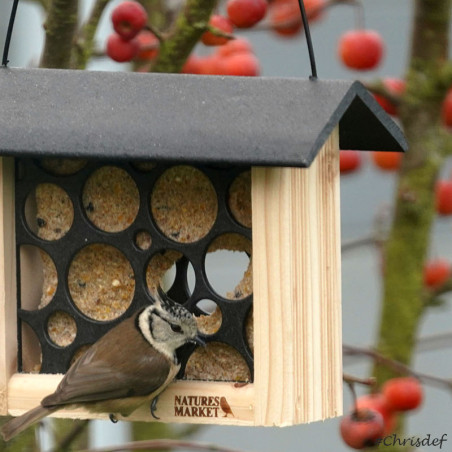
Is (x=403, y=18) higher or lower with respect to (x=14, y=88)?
higher

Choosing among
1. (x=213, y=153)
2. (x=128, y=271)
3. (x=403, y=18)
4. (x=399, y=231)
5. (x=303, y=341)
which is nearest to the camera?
(x=213, y=153)

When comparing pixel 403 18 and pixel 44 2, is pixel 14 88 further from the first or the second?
pixel 403 18

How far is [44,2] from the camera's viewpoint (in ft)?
9.84

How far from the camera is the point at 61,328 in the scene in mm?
2455

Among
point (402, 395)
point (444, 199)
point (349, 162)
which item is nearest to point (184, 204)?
point (402, 395)

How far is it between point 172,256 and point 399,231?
1294 mm

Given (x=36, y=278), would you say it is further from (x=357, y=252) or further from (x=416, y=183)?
(x=357, y=252)

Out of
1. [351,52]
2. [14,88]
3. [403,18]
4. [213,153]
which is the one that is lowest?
[213,153]

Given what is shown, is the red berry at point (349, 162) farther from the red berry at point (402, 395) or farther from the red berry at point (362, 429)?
the red berry at point (362, 429)

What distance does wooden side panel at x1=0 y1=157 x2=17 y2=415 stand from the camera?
2398mm

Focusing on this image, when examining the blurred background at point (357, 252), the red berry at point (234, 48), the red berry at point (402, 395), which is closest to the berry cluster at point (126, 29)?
the red berry at point (234, 48)

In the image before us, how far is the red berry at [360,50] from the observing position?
11.5 ft

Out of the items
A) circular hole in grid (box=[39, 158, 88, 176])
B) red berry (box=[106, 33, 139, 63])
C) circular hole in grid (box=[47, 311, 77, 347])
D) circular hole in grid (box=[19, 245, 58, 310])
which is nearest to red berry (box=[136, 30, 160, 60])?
red berry (box=[106, 33, 139, 63])

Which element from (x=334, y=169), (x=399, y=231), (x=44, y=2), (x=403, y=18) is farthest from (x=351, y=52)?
(x=403, y=18)
